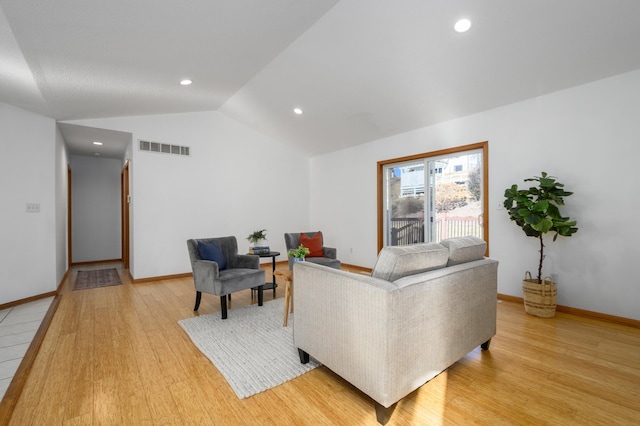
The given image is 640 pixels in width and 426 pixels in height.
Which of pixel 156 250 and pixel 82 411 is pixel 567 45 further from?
pixel 156 250

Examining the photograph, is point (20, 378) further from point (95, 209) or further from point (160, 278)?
point (95, 209)

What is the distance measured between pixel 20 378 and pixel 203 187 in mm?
3934

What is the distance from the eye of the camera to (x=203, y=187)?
5.57 m

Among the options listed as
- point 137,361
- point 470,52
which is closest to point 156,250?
point 137,361

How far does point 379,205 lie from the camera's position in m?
5.49

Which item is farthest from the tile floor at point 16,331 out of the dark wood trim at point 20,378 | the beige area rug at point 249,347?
the beige area rug at point 249,347

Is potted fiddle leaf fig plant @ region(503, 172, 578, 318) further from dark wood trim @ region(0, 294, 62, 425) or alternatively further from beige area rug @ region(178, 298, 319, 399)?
dark wood trim @ region(0, 294, 62, 425)

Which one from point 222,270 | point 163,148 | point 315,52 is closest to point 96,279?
point 163,148

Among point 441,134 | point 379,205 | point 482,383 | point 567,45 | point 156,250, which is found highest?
point 567,45

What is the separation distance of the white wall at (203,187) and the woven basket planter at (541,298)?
15.3 feet

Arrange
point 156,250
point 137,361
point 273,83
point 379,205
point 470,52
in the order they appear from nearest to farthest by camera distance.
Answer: point 137,361, point 470,52, point 273,83, point 156,250, point 379,205

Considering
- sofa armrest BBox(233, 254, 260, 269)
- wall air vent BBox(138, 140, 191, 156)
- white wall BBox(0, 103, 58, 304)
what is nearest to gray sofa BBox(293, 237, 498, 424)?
sofa armrest BBox(233, 254, 260, 269)

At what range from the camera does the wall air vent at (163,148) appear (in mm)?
4965

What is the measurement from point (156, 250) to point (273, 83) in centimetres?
Answer: 347
